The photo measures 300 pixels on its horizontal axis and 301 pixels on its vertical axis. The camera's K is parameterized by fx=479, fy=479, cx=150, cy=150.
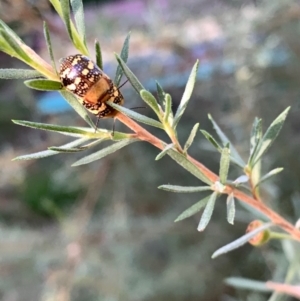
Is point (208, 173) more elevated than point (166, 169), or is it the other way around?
point (208, 173)

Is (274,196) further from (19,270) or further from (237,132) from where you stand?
(19,270)

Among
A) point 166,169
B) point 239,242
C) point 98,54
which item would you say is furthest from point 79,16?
point 166,169

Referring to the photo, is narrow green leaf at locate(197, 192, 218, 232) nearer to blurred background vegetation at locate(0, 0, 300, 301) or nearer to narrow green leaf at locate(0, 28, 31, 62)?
narrow green leaf at locate(0, 28, 31, 62)

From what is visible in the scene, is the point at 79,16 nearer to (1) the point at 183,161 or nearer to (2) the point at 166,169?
(1) the point at 183,161

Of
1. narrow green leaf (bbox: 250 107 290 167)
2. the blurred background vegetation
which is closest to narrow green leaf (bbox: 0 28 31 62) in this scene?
narrow green leaf (bbox: 250 107 290 167)

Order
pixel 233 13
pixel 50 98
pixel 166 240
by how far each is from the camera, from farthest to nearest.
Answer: pixel 50 98
pixel 166 240
pixel 233 13

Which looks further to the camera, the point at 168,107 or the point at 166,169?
the point at 166,169

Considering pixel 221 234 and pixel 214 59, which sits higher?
pixel 214 59

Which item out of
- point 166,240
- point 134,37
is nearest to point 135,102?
point 134,37
